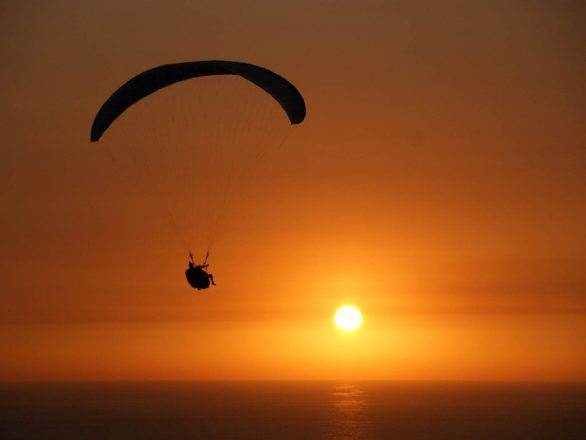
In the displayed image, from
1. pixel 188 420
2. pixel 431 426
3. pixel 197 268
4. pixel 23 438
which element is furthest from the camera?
pixel 188 420

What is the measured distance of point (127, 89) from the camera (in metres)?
29.8

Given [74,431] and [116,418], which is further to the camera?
[116,418]

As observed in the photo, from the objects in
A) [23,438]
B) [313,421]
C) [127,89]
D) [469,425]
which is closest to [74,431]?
[23,438]

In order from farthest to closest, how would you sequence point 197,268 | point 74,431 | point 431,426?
1. point 431,426
2. point 74,431
3. point 197,268

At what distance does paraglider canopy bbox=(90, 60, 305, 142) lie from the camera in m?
28.9

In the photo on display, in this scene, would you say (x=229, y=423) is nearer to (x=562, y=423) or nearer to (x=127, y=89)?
(x=562, y=423)

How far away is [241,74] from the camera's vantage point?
1120 inches

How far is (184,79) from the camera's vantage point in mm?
30312

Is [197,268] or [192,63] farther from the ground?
[192,63]

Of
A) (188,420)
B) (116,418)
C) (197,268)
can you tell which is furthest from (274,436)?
(197,268)

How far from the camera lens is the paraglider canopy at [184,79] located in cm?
2892

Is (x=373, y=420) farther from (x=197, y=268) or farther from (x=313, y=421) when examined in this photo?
(x=197, y=268)

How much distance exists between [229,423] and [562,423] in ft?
258

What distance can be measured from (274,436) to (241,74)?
131 meters
